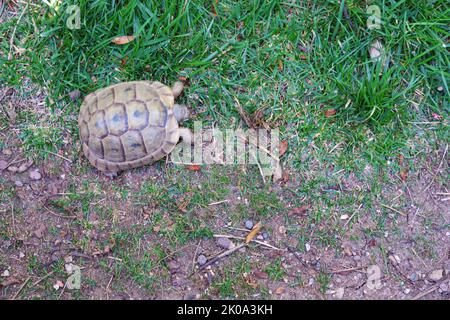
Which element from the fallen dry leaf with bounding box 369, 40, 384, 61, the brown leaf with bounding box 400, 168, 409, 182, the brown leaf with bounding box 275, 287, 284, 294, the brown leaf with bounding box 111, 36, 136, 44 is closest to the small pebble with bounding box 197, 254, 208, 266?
the brown leaf with bounding box 275, 287, 284, 294

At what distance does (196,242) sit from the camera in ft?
12.7

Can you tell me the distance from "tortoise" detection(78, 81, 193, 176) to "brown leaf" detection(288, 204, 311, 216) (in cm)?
104

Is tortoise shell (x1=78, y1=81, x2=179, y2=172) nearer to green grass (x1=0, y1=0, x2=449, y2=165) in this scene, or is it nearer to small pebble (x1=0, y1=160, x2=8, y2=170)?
green grass (x1=0, y1=0, x2=449, y2=165)

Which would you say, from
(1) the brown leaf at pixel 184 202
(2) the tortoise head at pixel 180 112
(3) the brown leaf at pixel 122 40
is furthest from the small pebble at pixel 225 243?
(3) the brown leaf at pixel 122 40

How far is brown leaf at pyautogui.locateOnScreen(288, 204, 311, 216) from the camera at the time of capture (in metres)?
3.90

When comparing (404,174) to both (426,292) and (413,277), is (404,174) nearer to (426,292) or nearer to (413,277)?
(413,277)

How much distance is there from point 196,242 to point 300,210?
86 cm

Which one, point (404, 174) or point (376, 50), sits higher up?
point (376, 50)

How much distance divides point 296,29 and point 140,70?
132cm

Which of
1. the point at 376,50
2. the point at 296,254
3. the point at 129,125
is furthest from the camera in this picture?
the point at 376,50

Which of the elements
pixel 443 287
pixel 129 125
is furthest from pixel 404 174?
pixel 129 125

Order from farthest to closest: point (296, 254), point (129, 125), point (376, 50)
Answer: point (376, 50) → point (296, 254) → point (129, 125)

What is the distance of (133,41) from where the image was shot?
397 centimetres

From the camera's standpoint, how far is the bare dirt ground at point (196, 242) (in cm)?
380
